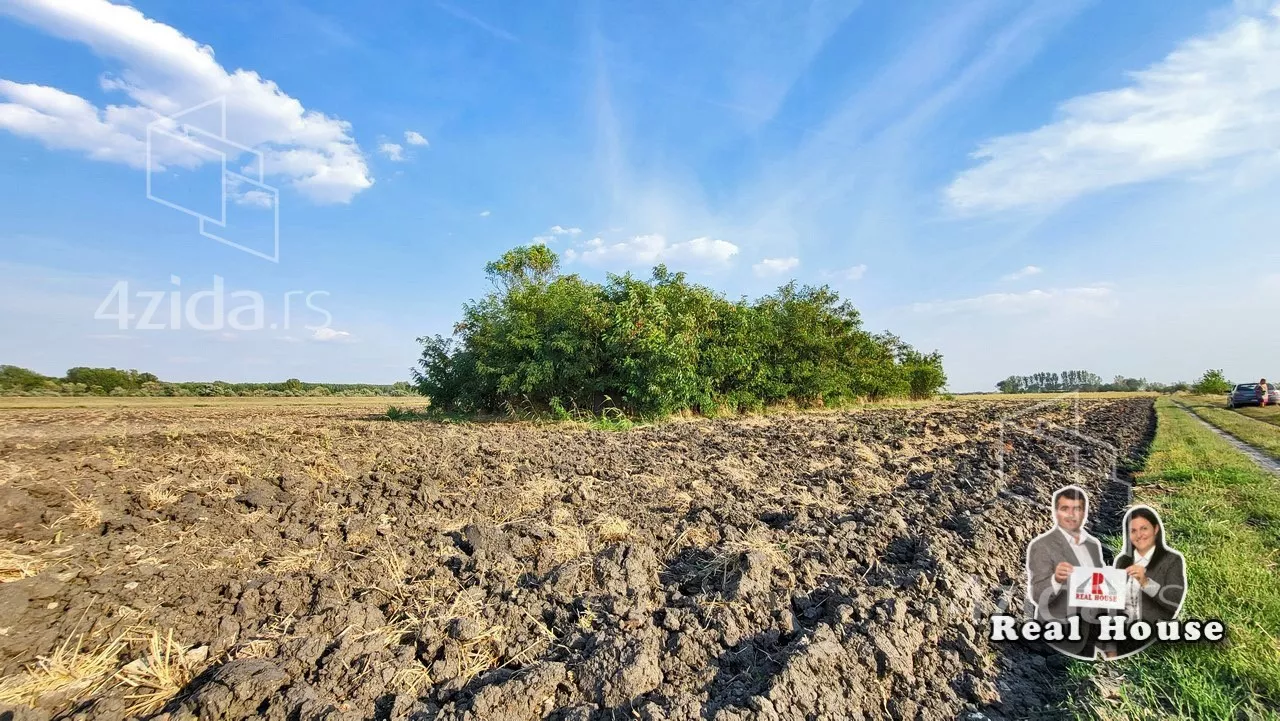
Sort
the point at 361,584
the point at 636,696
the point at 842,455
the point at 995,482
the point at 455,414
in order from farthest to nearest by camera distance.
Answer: the point at 455,414 < the point at 842,455 < the point at 995,482 < the point at 361,584 < the point at 636,696

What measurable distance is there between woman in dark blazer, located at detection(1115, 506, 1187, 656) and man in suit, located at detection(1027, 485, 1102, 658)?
11 centimetres

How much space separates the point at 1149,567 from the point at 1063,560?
284mm

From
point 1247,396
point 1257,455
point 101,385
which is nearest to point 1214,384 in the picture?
point 1247,396

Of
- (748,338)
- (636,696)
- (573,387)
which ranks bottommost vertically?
(636,696)

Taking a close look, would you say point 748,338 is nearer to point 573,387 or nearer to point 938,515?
point 573,387

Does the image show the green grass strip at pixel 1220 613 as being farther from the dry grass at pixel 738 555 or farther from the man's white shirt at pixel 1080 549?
the dry grass at pixel 738 555

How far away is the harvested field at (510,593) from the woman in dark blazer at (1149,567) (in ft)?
1.88

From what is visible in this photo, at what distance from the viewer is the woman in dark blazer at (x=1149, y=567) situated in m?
2.13

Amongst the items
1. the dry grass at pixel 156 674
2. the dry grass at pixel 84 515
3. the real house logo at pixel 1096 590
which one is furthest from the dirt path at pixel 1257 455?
the dry grass at pixel 84 515

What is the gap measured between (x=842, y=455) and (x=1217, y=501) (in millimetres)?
4437

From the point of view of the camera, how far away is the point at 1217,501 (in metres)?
5.41

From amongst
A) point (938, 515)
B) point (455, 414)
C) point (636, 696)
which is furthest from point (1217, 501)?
point (455, 414)

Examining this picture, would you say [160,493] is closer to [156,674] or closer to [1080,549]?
[156,674]

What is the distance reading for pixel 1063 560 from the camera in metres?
2.31
